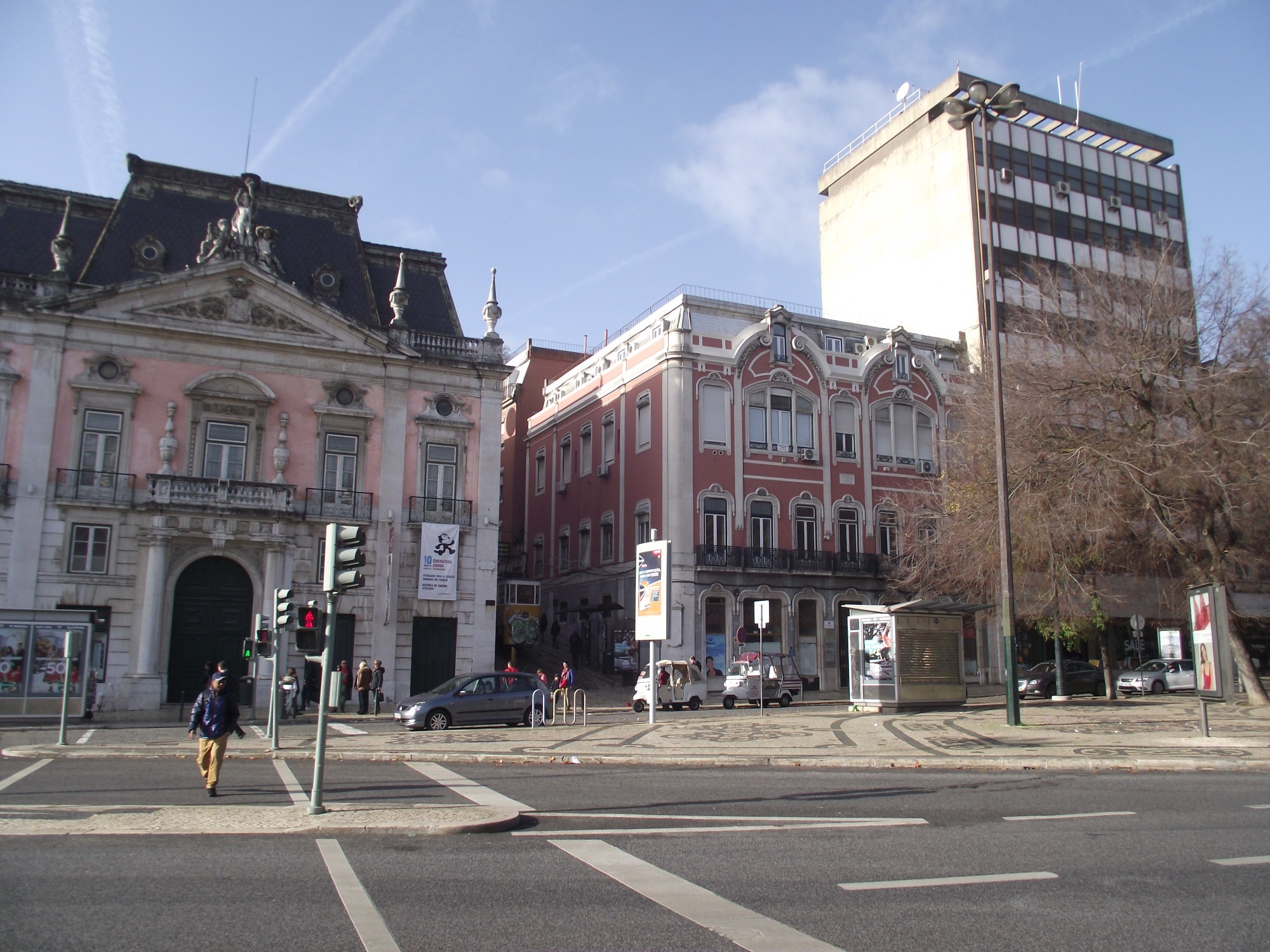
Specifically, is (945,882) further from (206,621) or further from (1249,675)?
(206,621)

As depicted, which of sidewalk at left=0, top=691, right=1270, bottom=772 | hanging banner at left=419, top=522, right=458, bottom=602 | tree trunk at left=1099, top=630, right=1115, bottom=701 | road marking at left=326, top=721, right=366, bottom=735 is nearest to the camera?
sidewalk at left=0, top=691, right=1270, bottom=772

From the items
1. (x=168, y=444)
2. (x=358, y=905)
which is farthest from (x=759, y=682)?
(x=358, y=905)

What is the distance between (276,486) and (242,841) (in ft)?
82.7

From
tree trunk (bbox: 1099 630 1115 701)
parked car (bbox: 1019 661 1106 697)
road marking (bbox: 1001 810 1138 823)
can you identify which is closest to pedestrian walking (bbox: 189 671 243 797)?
road marking (bbox: 1001 810 1138 823)

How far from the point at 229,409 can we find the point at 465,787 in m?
23.7

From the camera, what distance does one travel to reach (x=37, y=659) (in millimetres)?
25703

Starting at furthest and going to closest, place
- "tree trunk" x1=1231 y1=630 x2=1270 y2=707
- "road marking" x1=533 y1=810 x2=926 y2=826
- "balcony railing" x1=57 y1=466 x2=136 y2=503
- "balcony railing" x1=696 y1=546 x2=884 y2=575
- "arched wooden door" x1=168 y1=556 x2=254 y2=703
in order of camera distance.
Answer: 1. "balcony railing" x1=696 y1=546 x2=884 y2=575
2. "arched wooden door" x1=168 y1=556 x2=254 y2=703
3. "balcony railing" x1=57 y1=466 x2=136 y2=503
4. "tree trunk" x1=1231 y1=630 x2=1270 y2=707
5. "road marking" x1=533 y1=810 x2=926 y2=826

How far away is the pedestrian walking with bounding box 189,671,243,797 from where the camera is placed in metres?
12.9

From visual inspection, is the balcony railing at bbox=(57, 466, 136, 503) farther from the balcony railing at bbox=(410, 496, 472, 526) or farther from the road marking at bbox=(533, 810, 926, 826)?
the road marking at bbox=(533, 810, 926, 826)

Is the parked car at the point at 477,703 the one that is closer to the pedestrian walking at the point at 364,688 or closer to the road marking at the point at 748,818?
the pedestrian walking at the point at 364,688

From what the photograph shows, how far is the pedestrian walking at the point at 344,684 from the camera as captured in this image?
3075cm

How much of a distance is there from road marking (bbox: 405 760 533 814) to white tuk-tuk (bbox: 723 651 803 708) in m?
16.4

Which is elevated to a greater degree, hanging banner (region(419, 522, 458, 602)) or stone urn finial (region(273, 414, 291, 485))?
stone urn finial (region(273, 414, 291, 485))

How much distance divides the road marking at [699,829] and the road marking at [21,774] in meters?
8.32
